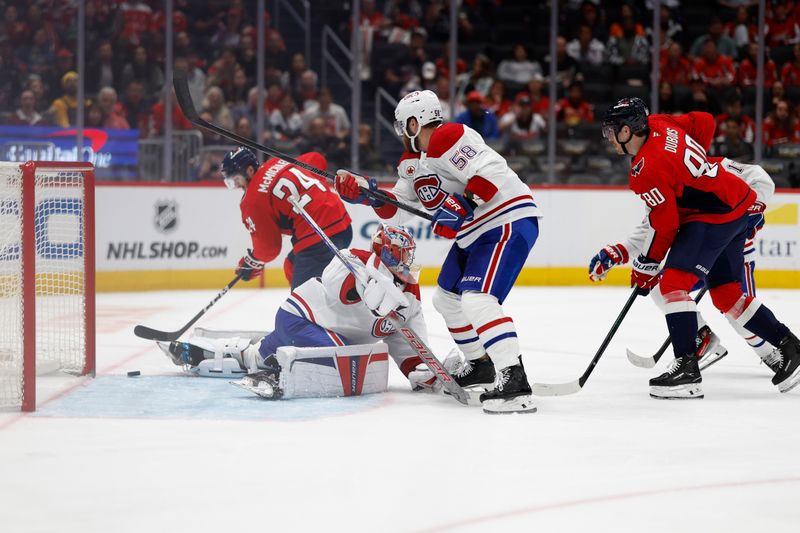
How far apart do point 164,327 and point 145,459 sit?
319 cm

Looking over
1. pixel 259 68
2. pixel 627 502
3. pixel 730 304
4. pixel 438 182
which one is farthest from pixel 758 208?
pixel 259 68

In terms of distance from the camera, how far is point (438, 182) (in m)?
3.84

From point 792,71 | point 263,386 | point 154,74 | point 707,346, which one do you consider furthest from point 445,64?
point 263,386

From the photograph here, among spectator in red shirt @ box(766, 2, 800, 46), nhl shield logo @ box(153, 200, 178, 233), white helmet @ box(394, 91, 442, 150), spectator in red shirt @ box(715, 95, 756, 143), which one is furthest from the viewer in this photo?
spectator in red shirt @ box(766, 2, 800, 46)

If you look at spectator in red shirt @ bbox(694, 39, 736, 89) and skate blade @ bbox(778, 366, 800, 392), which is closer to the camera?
skate blade @ bbox(778, 366, 800, 392)

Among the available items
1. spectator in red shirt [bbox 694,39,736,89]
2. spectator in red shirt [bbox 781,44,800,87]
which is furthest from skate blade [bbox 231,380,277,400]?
spectator in red shirt [bbox 781,44,800,87]

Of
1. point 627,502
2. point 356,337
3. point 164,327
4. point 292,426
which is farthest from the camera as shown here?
point 164,327

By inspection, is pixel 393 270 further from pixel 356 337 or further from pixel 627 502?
pixel 627 502

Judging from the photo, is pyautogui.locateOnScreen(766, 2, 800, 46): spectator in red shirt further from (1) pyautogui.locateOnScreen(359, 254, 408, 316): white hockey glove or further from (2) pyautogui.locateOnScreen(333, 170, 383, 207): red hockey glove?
(1) pyautogui.locateOnScreen(359, 254, 408, 316): white hockey glove

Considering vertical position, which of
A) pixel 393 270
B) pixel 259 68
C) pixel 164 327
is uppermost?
pixel 259 68

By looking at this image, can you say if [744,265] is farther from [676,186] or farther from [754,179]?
[676,186]

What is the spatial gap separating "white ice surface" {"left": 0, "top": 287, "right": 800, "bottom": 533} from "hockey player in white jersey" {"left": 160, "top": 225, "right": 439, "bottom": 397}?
6.7 inches

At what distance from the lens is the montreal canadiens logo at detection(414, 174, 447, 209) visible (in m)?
3.84

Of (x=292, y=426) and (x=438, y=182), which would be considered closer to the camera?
(x=292, y=426)
